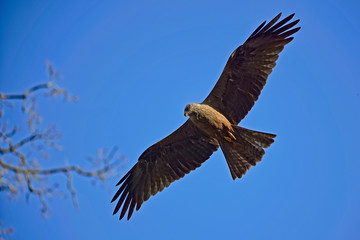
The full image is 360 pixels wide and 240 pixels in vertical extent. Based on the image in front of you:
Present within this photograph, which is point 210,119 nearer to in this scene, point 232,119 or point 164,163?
point 232,119

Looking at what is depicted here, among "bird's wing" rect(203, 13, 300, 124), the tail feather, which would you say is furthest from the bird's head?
the tail feather

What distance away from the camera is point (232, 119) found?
8.28 meters

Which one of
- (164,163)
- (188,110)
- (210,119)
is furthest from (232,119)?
(164,163)

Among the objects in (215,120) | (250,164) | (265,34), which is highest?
(265,34)

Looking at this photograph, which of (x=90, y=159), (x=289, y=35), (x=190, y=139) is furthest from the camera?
(x=190, y=139)

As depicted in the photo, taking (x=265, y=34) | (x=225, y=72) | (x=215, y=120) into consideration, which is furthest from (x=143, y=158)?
(x=265, y=34)

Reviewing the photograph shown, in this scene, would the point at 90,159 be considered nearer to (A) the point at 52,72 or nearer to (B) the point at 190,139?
(A) the point at 52,72

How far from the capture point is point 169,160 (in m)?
9.06

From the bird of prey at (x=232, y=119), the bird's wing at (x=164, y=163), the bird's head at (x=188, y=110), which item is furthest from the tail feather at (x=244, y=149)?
the bird's head at (x=188, y=110)

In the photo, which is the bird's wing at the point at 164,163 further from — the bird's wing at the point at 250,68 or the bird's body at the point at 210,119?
the bird's wing at the point at 250,68

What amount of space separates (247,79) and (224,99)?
0.57m

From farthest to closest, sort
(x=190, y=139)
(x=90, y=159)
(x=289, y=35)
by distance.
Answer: (x=190, y=139) < (x=289, y=35) < (x=90, y=159)

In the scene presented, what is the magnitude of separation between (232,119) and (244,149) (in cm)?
60

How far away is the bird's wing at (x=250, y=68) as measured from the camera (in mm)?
7926
